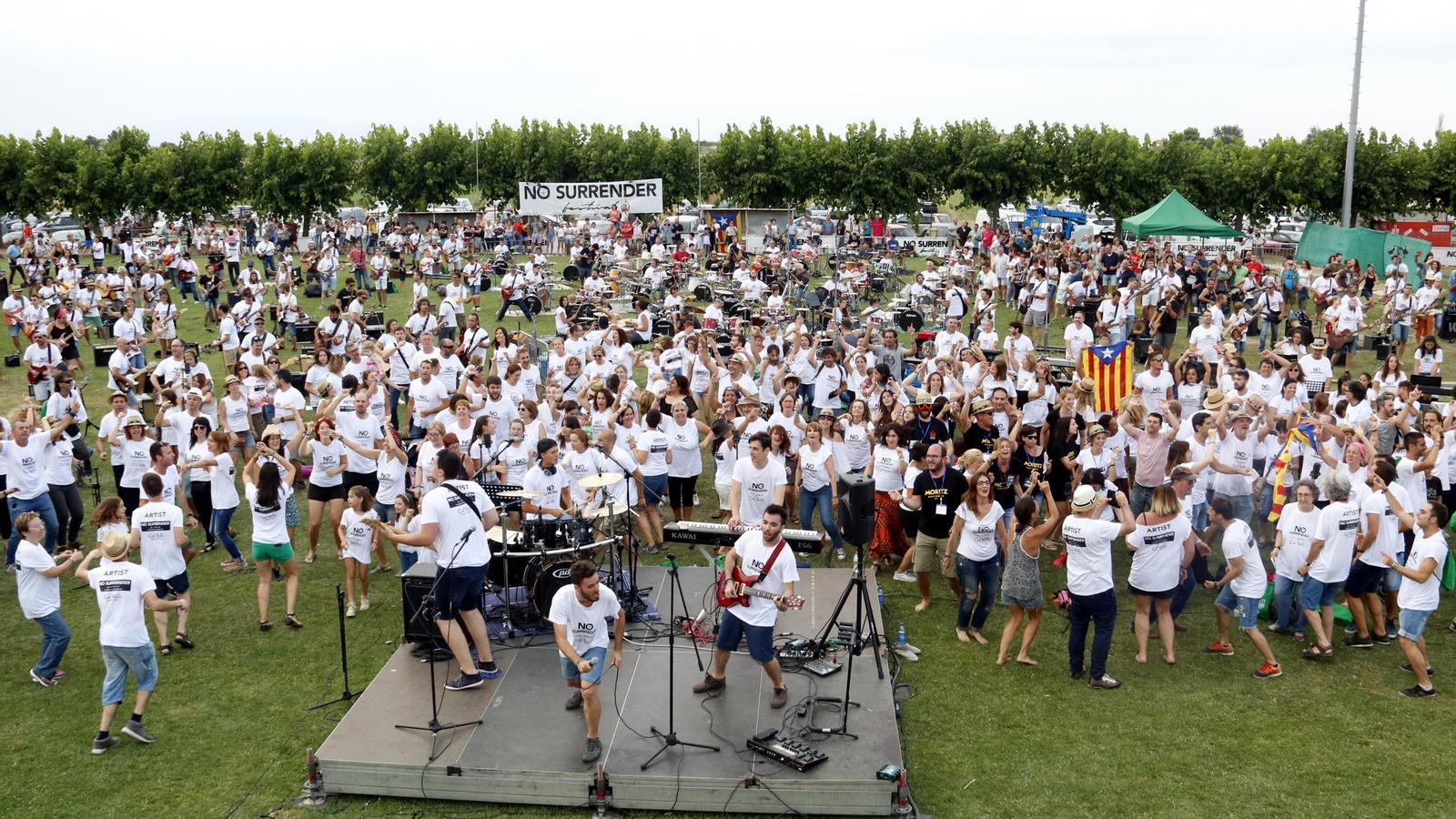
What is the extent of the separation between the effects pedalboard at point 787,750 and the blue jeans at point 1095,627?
2459mm

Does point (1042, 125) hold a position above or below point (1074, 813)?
above

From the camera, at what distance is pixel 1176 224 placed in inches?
979

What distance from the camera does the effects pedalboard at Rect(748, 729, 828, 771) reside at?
709 centimetres

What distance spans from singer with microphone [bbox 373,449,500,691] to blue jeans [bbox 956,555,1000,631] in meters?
3.84

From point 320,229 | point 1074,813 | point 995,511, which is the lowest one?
point 1074,813

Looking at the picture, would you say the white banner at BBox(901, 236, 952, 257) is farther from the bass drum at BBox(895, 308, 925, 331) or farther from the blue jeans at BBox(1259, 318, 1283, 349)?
the blue jeans at BBox(1259, 318, 1283, 349)

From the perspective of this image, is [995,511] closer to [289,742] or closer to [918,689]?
[918,689]

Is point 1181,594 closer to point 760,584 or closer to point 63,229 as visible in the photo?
point 760,584

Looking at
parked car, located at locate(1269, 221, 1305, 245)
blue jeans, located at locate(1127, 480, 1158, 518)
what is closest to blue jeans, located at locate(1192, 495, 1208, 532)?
blue jeans, located at locate(1127, 480, 1158, 518)

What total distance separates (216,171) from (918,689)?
3880 cm

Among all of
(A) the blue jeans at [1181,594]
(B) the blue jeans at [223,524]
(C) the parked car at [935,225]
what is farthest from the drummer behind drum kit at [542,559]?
(C) the parked car at [935,225]

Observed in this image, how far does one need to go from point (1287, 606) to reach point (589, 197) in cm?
3136

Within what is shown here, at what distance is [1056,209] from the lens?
158ft

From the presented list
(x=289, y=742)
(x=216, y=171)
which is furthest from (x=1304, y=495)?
(x=216, y=171)
